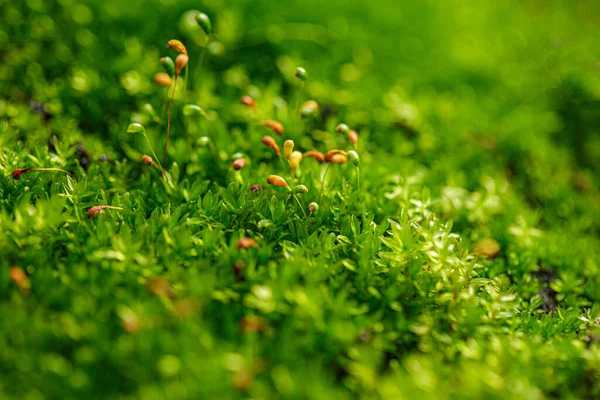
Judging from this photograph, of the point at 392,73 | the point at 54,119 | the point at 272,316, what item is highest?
the point at 392,73

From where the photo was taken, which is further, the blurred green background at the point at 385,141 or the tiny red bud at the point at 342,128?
the tiny red bud at the point at 342,128

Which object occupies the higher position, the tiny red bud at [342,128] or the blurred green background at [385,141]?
the tiny red bud at [342,128]

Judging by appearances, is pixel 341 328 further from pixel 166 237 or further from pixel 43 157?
pixel 43 157

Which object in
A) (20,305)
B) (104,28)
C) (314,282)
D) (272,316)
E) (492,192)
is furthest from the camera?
(104,28)

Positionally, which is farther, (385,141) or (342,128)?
(385,141)

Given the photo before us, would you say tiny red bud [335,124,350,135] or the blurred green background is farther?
tiny red bud [335,124,350,135]

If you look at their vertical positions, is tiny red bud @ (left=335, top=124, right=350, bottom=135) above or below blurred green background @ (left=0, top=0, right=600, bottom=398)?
above

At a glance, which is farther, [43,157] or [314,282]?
[43,157]

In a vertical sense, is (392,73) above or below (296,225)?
above

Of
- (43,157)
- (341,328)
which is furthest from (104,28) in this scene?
(341,328)

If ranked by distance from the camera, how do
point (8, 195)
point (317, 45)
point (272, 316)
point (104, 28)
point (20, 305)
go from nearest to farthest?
point (20, 305)
point (272, 316)
point (8, 195)
point (104, 28)
point (317, 45)

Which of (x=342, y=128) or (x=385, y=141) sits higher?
(x=342, y=128)
